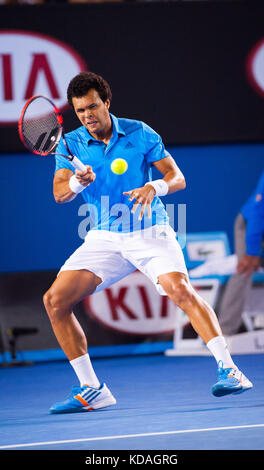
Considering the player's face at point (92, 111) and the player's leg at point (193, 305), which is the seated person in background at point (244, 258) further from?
the player's leg at point (193, 305)

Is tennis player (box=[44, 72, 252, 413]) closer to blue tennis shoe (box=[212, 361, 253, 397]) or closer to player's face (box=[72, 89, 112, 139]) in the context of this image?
player's face (box=[72, 89, 112, 139])

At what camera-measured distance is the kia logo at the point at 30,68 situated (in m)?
9.21

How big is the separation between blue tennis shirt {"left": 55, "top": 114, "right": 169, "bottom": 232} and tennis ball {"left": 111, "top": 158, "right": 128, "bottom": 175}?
0.02 m

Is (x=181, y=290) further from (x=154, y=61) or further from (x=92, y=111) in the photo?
(x=154, y=61)

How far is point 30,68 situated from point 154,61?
140 cm

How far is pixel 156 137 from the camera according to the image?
529cm

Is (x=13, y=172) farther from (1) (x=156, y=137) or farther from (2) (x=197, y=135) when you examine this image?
(1) (x=156, y=137)

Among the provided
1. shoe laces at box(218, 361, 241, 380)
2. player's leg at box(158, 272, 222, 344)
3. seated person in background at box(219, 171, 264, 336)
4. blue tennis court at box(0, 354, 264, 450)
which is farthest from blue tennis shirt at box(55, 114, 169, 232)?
seated person in background at box(219, 171, 264, 336)

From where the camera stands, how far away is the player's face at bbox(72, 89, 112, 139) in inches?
199

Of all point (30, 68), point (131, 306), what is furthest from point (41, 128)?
point (30, 68)

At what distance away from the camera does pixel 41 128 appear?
17.1 ft

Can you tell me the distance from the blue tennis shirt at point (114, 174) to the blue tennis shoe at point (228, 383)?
1018mm

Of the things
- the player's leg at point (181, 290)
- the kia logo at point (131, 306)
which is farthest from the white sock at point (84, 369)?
the kia logo at point (131, 306)

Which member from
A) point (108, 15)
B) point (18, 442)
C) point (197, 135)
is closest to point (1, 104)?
point (108, 15)
